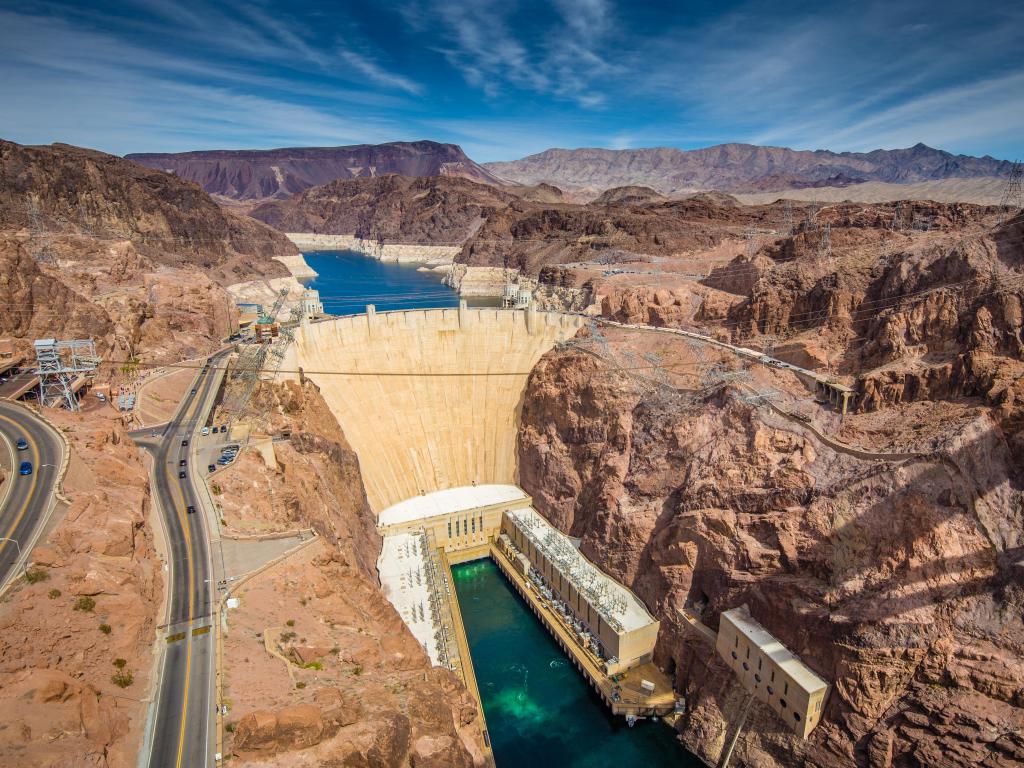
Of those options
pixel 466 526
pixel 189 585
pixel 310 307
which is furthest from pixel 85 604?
pixel 310 307

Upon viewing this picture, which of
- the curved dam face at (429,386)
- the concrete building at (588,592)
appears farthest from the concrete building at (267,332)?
the concrete building at (588,592)

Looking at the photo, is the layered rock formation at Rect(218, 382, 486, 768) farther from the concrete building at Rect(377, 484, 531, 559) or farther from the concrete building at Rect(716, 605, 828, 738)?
the concrete building at Rect(716, 605, 828, 738)

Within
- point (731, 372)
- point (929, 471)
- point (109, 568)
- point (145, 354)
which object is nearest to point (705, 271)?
point (731, 372)

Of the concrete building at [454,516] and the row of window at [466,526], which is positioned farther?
the row of window at [466,526]

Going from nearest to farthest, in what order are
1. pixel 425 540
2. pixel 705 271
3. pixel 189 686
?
pixel 189 686 < pixel 425 540 < pixel 705 271

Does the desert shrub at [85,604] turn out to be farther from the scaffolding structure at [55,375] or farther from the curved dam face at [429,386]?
the curved dam face at [429,386]

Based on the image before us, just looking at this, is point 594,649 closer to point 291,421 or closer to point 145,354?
point 291,421
